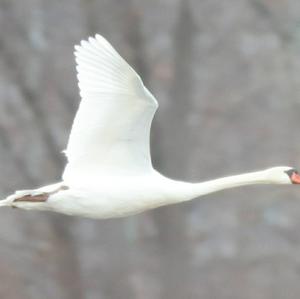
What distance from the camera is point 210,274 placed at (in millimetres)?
17609

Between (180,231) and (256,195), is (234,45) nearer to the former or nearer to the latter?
(256,195)

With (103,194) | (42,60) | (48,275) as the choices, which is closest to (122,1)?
(42,60)

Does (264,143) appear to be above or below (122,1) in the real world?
below

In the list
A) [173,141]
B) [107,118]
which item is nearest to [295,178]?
[107,118]

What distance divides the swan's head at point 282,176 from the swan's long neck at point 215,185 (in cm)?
5

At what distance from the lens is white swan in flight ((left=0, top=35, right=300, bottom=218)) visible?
39.3 feet

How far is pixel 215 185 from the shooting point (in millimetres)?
12078

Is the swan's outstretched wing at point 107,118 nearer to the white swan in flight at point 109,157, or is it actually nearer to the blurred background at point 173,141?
the white swan in flight at point 109,157

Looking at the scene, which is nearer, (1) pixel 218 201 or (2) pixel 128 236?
(2) pixel 128 236

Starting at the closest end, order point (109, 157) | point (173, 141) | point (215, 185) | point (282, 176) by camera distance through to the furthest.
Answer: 1. point (215, 185)
2. point (109, 157)
3. point (282, 176)
4. point (173, 141)

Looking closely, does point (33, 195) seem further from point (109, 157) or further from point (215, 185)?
point (215, 185)

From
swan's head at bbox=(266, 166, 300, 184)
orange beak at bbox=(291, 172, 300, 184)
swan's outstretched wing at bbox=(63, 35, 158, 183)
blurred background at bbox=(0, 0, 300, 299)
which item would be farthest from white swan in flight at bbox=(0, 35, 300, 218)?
blurred background at bbox=(0, 0, 300, 299)

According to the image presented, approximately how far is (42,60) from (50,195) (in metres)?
5.33

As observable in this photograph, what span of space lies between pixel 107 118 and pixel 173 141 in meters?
4.30
